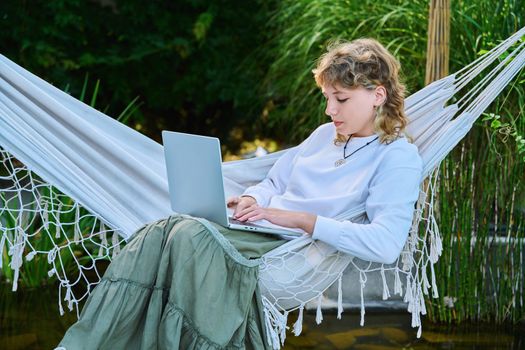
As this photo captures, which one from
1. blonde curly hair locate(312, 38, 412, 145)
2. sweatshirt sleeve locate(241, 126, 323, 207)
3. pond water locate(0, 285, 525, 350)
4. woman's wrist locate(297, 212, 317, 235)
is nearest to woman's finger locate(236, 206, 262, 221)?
woman's wrist locate(297, 212, 317, 235)

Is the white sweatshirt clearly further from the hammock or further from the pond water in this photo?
the pond water

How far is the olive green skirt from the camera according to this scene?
196 cm

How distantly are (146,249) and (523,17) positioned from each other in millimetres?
1840

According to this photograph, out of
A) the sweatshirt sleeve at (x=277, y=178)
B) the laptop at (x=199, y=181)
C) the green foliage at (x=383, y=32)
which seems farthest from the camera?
the green foliage at (x=383, y=32)

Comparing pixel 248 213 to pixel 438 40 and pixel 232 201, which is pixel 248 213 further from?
pixel 438 40

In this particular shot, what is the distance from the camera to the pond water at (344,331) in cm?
289

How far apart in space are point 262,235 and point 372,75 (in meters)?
0.53

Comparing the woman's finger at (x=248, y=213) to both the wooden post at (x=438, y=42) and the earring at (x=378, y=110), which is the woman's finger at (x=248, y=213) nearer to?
the earring at (x=378, y=110)

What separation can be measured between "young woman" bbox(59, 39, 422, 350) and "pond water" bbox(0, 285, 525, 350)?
2.31 ft

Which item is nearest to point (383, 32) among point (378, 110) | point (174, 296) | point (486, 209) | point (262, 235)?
point (486, 209)

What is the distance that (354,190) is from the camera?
227 centimetres

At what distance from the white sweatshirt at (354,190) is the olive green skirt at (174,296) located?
278 millimetres

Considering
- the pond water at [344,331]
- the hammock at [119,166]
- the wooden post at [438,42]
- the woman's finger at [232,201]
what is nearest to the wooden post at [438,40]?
the wooden post at [438,42]

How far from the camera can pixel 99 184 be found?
7.99ft
